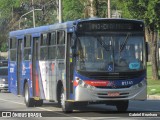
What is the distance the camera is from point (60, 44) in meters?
19.9

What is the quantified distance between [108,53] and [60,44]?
204cm

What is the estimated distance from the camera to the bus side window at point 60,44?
19.6m

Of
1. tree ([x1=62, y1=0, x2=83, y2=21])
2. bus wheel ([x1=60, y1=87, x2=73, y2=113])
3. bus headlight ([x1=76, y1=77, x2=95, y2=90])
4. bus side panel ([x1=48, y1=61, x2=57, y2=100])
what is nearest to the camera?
bus headlight ([x1=76, y1=77, x2=95, y2=90])

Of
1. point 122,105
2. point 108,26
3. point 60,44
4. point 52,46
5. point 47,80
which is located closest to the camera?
point 108,26

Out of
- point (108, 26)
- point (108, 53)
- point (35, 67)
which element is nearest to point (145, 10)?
point (35, 67)

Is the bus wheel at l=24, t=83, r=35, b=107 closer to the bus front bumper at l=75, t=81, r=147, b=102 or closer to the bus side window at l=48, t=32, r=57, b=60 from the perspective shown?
the bus side window at l=48, t=32, r=57, b=60

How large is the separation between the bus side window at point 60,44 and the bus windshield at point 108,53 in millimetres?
Answer: 1018

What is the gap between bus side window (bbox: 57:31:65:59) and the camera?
1957 cm

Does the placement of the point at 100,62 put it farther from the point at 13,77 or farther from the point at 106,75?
the point at 13,77

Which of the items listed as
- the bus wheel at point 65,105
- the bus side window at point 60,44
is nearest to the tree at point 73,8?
the bus side window at point 60,44

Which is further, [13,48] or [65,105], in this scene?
[13,48]

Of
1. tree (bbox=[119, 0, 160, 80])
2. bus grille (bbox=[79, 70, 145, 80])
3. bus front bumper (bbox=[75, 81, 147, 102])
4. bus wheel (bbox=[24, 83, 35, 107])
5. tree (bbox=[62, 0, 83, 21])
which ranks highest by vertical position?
tree (bbox=[62, 0, 83, 21])

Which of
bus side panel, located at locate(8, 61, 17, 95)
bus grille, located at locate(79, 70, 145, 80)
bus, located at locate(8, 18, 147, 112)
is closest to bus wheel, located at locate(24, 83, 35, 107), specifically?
bus side panel, located at locate(8, 61, 17, 95)

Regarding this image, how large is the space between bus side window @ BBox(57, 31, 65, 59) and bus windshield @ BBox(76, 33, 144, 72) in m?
1.02
